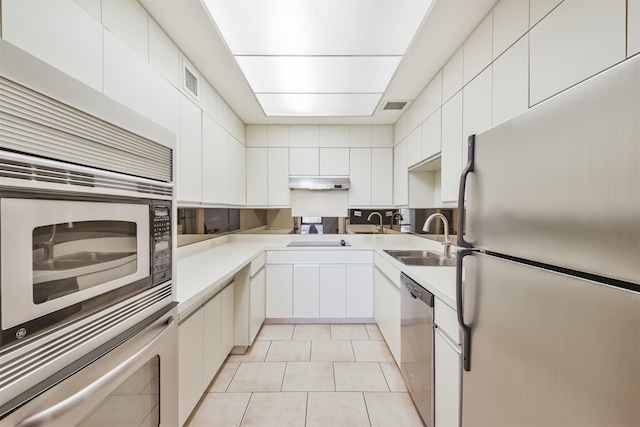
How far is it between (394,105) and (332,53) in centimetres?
118

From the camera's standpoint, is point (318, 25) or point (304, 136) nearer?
point (318, 25)

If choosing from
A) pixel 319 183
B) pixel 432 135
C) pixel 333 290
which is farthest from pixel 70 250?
pixel 319 183

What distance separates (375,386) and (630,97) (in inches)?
83.5

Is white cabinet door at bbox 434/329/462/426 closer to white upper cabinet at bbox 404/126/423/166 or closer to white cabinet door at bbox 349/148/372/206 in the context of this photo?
white upper cabinet at bbox 404/126/423/166

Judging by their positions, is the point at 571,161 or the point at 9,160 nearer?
the point at 9,160

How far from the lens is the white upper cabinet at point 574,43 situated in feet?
2.80

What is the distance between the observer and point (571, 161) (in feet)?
2.06

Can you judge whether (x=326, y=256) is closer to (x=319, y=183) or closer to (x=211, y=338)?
(x=319, y=183)

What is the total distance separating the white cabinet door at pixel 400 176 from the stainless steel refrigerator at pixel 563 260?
2077 mm

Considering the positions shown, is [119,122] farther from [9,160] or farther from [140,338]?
[140,338]

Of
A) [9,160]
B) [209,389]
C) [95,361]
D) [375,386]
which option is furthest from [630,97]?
[209,389]

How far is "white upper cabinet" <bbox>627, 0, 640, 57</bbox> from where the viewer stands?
30.9 inches

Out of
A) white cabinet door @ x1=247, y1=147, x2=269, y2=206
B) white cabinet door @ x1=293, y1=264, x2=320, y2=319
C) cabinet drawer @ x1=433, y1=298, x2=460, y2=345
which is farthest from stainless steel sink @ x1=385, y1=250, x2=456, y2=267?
white cabinet door @ x1=247, y1=147, x2=269, y2=206

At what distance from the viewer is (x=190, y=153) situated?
76.6 inches
